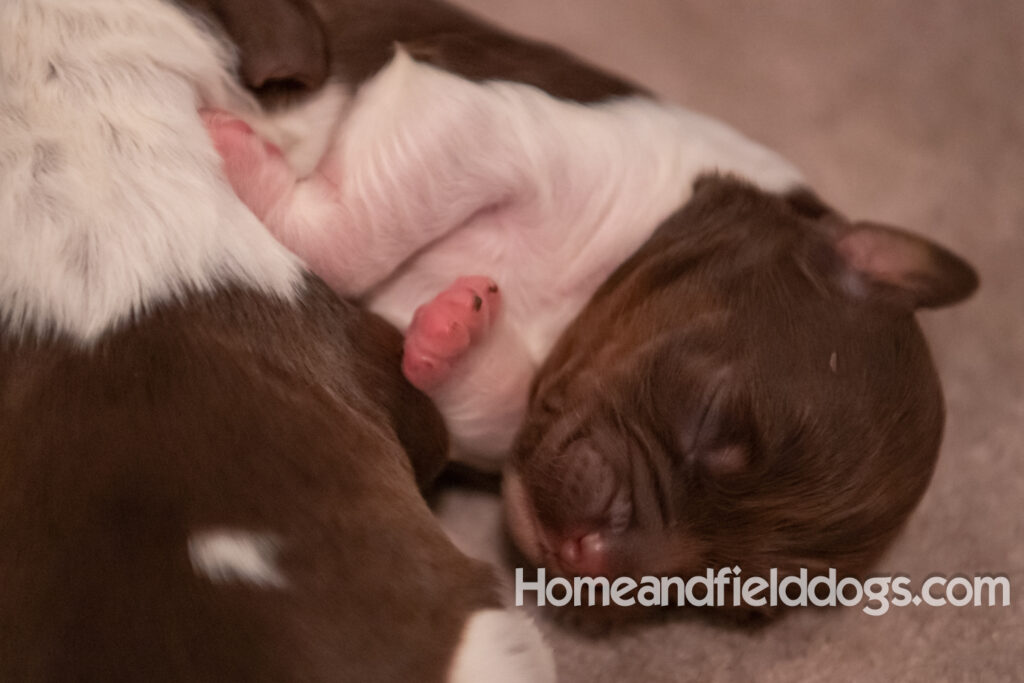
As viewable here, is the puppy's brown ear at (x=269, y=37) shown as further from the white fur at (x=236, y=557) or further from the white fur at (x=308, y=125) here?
the white fur at (x=236, y=557)

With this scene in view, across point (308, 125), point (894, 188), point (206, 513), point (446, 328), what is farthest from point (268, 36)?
point (894, 188)

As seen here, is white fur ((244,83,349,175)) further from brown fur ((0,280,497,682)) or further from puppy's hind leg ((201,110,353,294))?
brown fur ((0,280,497,682))

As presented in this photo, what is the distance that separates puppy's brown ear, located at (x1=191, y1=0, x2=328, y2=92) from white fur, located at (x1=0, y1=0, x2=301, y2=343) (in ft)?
0.56

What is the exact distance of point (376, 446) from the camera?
71.5 inches

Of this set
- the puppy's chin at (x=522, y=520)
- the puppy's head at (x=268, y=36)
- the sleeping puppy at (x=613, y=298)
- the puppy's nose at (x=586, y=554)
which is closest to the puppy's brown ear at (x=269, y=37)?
the puppy's head at (x=268, y=36)

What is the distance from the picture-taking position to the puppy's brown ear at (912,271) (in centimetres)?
220

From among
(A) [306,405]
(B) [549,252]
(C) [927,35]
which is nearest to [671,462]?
(B) [549,252]

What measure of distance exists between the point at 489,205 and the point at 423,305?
0.29 m

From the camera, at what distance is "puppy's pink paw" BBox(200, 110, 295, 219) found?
2.09 metres

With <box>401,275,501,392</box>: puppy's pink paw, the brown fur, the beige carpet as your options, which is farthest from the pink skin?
the beige carpet

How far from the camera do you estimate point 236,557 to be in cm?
158

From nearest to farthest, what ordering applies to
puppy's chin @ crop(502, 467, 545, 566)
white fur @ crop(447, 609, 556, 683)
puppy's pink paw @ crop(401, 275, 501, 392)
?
white fur @ crop(447, 609, 556, 683) → puppy's pink paw @ crop(401, 275, 501, 392) → puppy's chin @ crop(502, 467, 545, 566)

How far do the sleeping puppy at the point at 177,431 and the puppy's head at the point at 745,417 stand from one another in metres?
0.31

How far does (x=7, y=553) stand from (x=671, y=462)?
121cm
